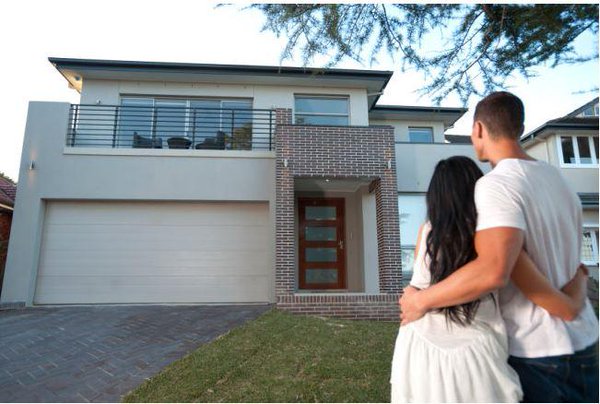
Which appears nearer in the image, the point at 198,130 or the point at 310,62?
the point at 310,62

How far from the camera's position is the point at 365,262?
973 centimetres

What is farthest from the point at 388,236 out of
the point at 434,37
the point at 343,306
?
the point at 434,37

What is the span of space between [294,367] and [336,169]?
5305 mm

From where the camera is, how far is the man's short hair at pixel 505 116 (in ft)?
4.59

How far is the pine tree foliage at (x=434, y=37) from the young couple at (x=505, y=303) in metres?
2.36

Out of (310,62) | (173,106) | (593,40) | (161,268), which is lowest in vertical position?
Result: (161,268)

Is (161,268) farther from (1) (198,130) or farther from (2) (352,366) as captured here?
(2) (352,366)

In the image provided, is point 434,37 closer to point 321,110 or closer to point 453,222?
point 453,222

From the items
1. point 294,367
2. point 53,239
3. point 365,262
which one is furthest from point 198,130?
point 294,367

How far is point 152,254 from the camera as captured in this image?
9.07m

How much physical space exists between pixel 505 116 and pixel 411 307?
81cm

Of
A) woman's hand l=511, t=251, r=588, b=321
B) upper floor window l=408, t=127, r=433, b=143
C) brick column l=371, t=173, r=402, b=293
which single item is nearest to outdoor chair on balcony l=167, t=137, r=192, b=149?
brick column l=371, t=173, r=402, b=293

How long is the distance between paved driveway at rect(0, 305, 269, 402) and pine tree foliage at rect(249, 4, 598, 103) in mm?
3851

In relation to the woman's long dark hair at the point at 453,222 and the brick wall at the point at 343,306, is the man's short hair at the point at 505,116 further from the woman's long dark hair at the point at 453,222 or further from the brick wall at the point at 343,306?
the brick wall at the point at 343,306
